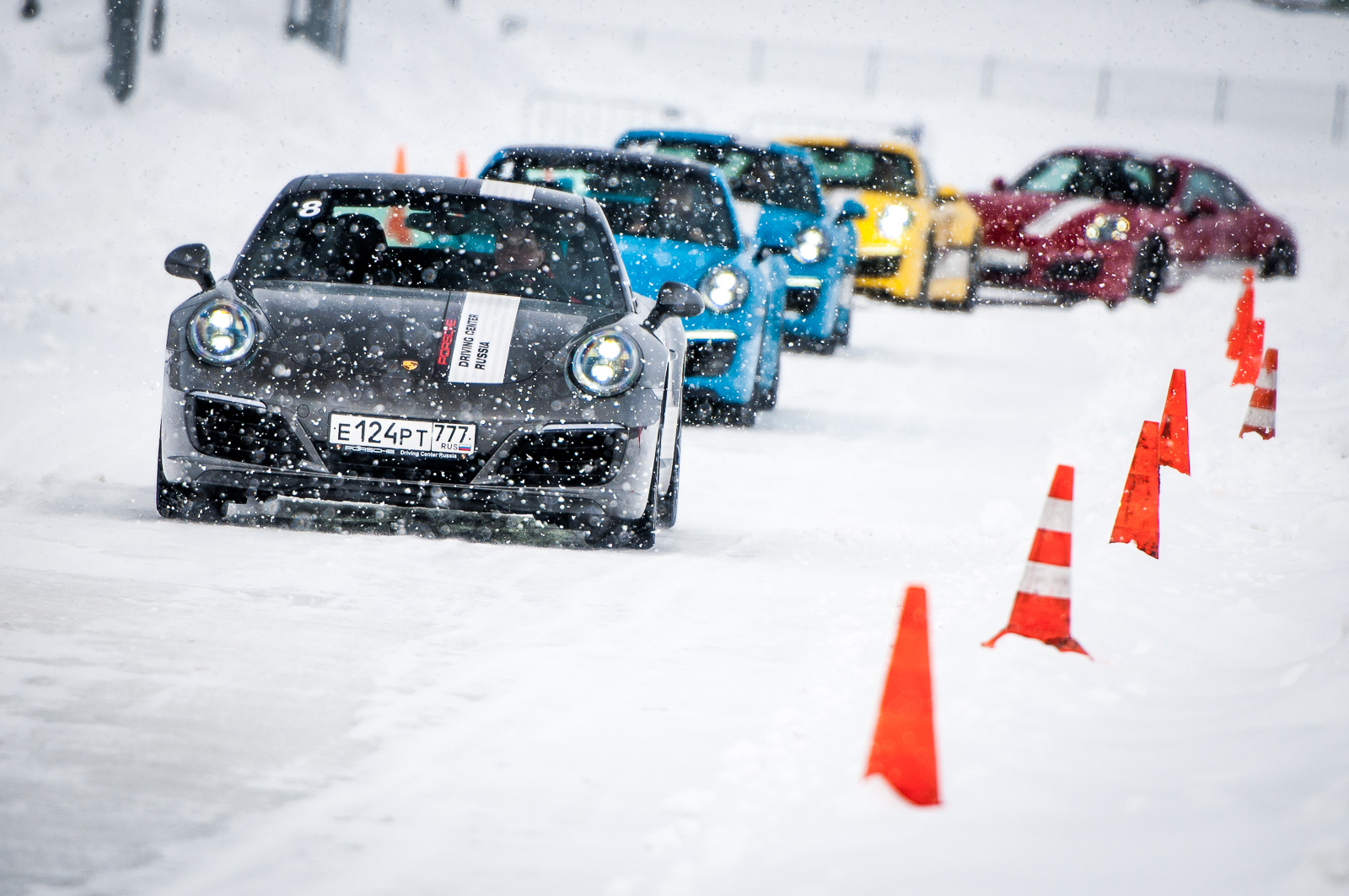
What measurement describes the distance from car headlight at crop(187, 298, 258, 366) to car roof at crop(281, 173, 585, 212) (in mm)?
1052

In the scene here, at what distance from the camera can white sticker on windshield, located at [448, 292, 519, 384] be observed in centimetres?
629

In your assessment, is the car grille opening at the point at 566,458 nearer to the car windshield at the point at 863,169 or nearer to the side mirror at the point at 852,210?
the side mirror at the point at 852,210

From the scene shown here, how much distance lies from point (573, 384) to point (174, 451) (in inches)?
53.2

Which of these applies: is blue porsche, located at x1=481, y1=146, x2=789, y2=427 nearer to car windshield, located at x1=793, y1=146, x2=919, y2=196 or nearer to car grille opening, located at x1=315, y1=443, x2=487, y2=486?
car grille opening, located at x1=315, y1=443, x2=487, y2=486

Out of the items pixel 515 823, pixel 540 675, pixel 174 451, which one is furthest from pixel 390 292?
pixel 515 823

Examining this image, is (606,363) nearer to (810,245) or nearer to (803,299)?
(810,245)

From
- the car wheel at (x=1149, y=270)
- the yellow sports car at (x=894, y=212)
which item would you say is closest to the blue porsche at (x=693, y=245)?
the yellow sports car at (x=894, y=212)

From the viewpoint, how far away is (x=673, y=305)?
6910 mm

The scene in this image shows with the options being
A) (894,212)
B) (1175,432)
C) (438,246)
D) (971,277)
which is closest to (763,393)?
(1175,432)

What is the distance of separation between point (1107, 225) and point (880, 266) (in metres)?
2.94

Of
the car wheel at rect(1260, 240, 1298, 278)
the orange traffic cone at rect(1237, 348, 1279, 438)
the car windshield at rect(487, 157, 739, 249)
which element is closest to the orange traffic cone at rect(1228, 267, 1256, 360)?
the orange traffic cone at rect(1237, 348, 1279, 438)

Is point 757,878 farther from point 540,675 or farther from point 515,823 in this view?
point 540,675

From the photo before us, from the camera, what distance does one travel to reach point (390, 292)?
6719mm

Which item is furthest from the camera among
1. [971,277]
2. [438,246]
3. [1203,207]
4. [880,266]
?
[1203,207]
